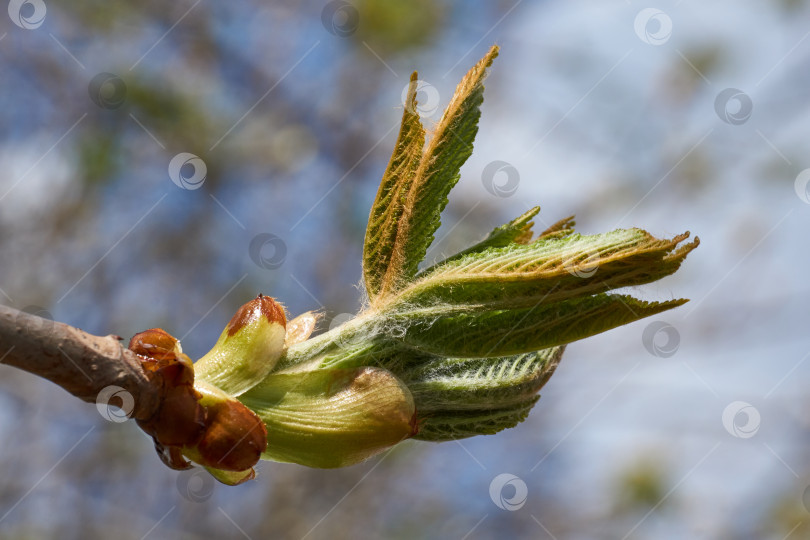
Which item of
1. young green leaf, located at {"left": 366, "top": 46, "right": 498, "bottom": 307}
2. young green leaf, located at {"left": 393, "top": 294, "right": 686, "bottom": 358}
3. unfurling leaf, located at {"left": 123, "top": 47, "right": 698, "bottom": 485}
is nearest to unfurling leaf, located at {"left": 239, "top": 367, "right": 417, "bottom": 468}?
unfurling leaf, located at {"left": 123, "top": 47, "right": 698, "bottom": 485}

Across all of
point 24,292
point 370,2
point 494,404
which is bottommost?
point 24,292

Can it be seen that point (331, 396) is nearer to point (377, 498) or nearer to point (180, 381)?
point (180, 381)

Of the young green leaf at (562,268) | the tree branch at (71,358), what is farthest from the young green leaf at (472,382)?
the tree branch at (71,358)

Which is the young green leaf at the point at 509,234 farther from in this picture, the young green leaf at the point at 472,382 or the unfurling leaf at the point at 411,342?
the young green leaf at the point at 472,382

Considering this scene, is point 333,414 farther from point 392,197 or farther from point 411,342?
point 392,197

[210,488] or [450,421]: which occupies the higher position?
[450,421]

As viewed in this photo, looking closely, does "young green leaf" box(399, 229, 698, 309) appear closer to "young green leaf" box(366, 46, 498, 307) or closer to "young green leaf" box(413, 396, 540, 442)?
"young green leaf" box(366, 46, 498, 307)

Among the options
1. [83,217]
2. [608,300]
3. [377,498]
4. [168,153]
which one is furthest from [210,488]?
[608,300]

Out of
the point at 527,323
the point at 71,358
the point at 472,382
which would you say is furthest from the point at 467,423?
the point at 71,358
